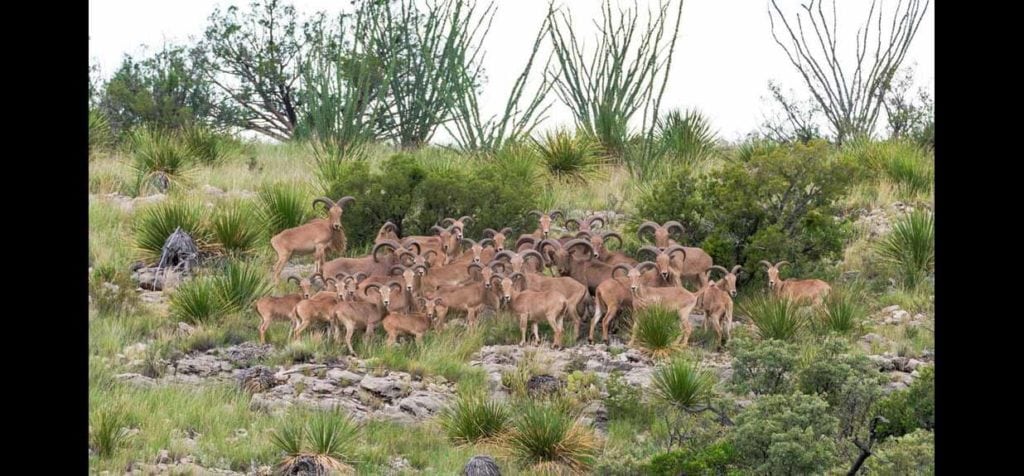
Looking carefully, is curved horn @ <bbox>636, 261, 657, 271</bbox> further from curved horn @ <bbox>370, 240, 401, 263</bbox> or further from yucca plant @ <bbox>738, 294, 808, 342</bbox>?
curved horn @ <bbox>370, 240, 401, 263</bbox>

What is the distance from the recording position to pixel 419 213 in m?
20.0

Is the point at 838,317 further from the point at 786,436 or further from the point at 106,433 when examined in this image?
the point at 106,433

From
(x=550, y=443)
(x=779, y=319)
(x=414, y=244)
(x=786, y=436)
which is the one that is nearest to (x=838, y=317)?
(x=779, y=319)

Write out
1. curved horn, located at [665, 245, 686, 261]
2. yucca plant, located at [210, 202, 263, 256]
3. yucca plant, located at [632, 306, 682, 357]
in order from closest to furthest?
yucca plant, located at [632, 306, 682, 357] < curved horn, located at [665, 245, 686, 261] < yucca plant, located at [210, 202, 263, 256]

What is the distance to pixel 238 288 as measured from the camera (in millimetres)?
16562

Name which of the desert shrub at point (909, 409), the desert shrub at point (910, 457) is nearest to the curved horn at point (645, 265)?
the desert shrub at point (909, 409)

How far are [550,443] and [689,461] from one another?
6.14ft

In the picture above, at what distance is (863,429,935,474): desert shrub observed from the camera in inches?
385

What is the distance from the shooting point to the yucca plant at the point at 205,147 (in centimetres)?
2628

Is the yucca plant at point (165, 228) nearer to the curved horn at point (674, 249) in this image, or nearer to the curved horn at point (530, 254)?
the curved horn at point (530, 254)

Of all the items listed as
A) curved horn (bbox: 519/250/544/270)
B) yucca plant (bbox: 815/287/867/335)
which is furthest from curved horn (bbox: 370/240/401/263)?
yucca plant (bbox: 815/287/867/335)

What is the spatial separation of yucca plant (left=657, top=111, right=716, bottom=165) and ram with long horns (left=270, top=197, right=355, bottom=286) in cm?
1004

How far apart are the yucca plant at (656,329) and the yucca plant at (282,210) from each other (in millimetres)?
7080
